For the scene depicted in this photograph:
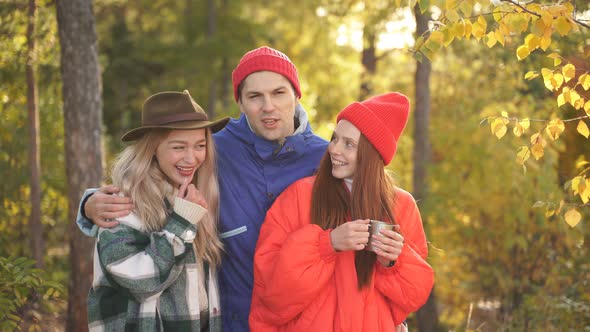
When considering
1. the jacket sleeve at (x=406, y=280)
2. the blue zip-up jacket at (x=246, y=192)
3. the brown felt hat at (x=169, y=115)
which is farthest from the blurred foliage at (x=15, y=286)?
the jacket sleeve at (x=406, y=280)

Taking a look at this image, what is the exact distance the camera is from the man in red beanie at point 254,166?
3.79 m

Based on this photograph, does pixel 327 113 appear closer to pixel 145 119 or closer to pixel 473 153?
pixel 473 153

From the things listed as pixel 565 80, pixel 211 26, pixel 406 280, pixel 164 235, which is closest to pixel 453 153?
pixel 565 80

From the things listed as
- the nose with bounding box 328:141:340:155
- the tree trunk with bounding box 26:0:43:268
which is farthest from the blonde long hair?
the tree trunk with bounding box 26:0:43:268

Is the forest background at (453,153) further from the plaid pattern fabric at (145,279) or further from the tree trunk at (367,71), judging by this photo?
the plaid pattern fabric at (145,279)

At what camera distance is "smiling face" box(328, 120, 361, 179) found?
3.41 metres

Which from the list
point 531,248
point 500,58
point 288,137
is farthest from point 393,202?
point 500,58

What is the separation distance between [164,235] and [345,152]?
38.6 inches

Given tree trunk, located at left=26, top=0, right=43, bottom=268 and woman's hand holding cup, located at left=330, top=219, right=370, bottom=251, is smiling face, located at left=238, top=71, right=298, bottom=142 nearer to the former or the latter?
woman's hand holding cup, located at left=330, top=219, right=370, bottom=251

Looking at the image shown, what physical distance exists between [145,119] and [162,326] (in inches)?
42.0

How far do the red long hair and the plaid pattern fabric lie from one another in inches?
25.8

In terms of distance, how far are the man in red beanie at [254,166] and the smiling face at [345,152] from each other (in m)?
0.46

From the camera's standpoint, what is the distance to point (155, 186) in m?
3.46

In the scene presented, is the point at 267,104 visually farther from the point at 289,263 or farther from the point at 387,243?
the point at 387,243
